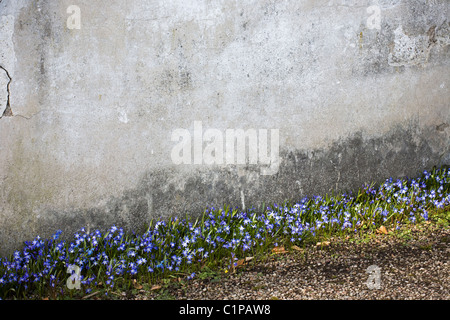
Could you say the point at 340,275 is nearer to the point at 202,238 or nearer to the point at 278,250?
the point at 278,250

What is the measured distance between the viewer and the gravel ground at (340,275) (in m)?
3.22

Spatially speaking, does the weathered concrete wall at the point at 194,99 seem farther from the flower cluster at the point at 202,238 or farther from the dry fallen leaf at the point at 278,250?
the dry fallen leaf at the point at 278,250

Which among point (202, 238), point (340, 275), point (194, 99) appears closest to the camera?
point (340, 275)

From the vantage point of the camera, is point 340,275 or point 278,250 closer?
point 340,275

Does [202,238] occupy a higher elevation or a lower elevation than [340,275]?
higher

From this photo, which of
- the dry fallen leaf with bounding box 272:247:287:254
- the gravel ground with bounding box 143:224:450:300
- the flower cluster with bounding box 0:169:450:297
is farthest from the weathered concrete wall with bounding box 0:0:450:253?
the gravel ground with bounding box 143:224:450:300

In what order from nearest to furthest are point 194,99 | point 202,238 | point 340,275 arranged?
1. point 340,275
2. point 202,238
3. point 194,99

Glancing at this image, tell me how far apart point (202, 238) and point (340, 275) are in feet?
3.72

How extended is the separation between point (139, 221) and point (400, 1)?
323 cm

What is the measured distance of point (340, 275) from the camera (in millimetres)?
3465

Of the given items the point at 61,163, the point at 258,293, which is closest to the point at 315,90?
the point at 258,293

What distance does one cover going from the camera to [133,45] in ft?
12.1

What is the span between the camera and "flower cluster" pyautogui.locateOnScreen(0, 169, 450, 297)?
3.38 m

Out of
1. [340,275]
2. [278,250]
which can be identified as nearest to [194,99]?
[278,250]
